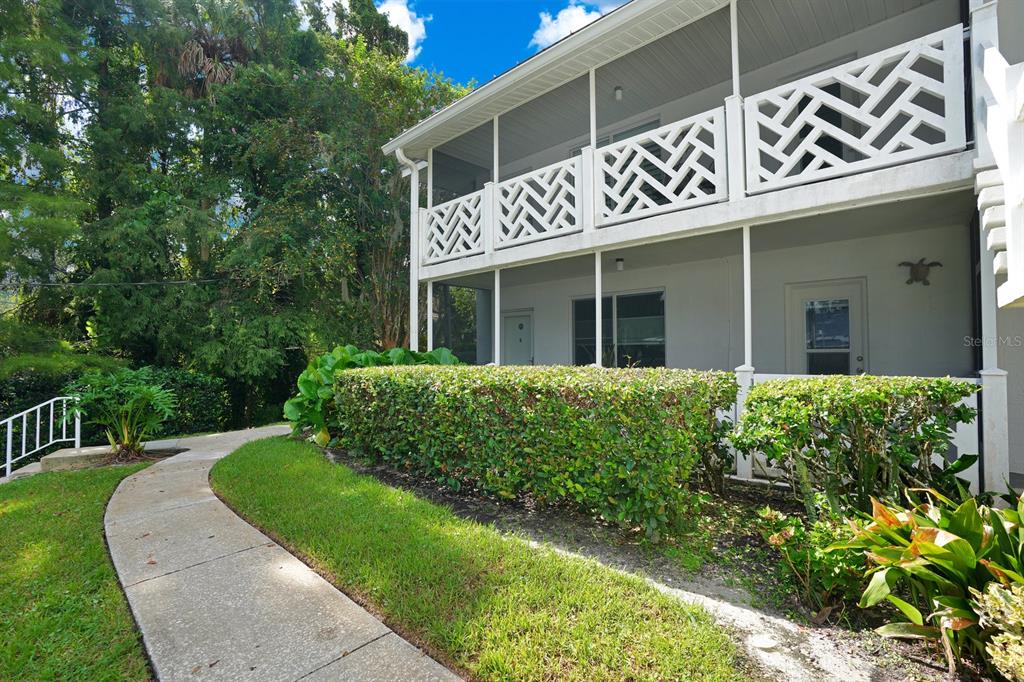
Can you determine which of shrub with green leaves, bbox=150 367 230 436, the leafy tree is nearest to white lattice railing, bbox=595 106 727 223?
the leafy tree

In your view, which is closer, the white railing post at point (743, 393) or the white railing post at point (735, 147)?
the white railing post at point (743, 393)

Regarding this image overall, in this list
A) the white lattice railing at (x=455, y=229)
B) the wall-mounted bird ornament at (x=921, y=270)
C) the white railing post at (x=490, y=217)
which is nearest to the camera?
the wall-mounted bird ornament at (x=921, y=270)

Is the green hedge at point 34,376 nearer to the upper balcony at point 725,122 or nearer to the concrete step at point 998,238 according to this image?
the upper balcony at point 725,122

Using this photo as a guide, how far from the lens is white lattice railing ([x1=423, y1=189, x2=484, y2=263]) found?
8164 millimetres

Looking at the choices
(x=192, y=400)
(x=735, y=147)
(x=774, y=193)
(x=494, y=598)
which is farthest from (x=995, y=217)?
(x=192, y=400)

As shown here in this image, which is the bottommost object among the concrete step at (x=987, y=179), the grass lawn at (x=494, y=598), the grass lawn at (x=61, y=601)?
the grass lawn at (x=61, y=601)

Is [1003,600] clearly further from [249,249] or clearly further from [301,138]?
[301,138]

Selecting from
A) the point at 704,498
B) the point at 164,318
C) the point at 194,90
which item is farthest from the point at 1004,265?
the point at 194,90

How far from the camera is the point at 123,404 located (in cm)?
679

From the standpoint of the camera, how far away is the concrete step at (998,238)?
3.60 m

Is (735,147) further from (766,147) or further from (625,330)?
(625,330)

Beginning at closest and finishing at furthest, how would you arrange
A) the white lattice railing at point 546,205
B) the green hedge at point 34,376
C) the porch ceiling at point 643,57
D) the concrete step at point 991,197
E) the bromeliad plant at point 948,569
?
the bromeliad plant at point 948,569
the concrete step at point 991,197
the porch ceiling at point 643,57
the white lattice railing at point 546,205
the green hedge at point 34,376

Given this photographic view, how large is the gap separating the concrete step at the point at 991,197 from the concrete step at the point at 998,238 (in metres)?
0.20

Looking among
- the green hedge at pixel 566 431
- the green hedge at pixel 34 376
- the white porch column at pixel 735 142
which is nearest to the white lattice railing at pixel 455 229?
the green hedge at pixel 566 431
